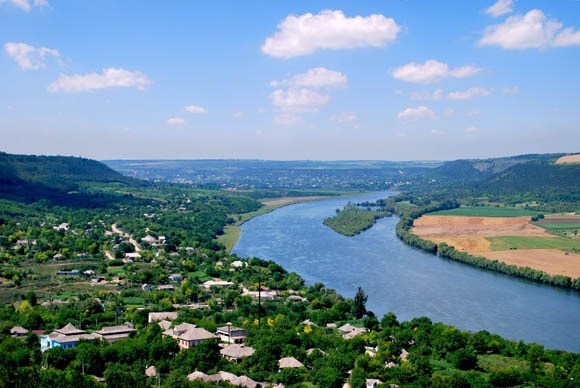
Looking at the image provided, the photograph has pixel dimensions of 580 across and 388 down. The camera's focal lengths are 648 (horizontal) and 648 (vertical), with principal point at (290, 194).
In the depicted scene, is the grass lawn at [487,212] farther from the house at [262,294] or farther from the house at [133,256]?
the house at [262,294]

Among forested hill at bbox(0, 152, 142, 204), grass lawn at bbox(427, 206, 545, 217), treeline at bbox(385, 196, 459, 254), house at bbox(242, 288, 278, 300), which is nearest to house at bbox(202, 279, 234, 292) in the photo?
house at bbox(242, 288, 278, 300)

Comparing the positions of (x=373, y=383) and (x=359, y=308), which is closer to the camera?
(x=373, y=383)

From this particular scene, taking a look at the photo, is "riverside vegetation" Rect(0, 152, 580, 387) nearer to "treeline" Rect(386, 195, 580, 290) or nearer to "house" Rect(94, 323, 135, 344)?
"house" Rect(94, 323, 135, 344)

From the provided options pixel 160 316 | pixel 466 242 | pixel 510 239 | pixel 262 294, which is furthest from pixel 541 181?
pixel 160 316

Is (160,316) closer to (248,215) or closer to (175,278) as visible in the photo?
(175,278)

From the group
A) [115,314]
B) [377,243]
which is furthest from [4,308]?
[377,243]

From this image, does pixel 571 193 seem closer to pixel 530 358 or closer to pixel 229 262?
pixel 229 262
